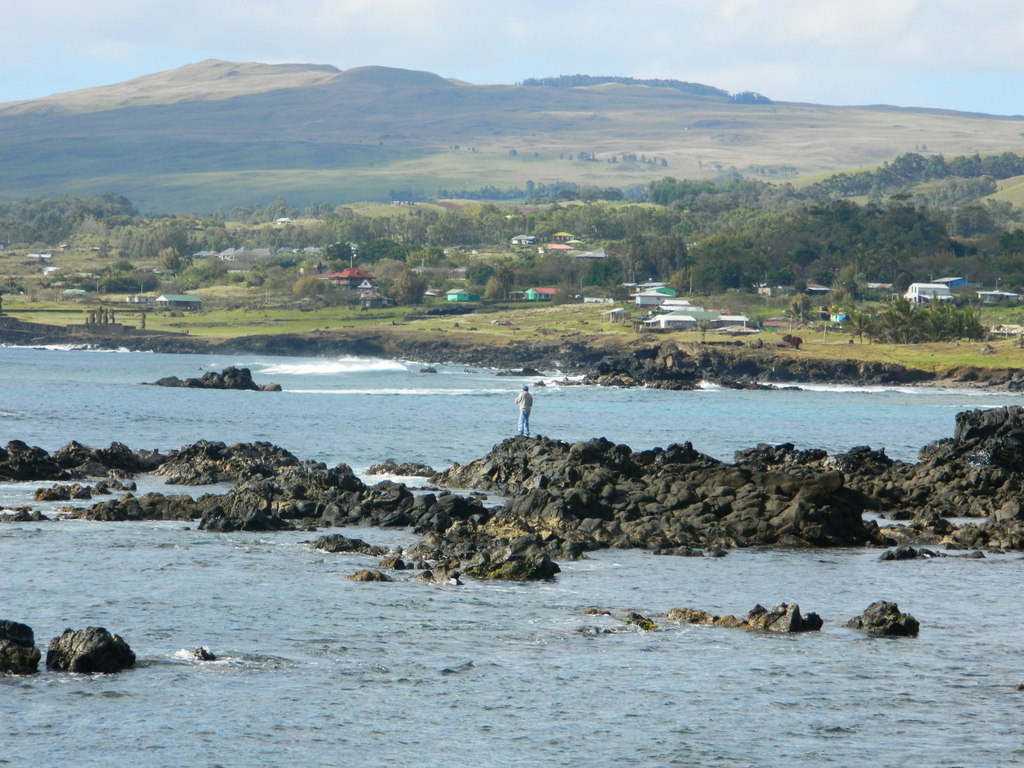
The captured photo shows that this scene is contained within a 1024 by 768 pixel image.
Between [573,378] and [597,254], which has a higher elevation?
[597,254]

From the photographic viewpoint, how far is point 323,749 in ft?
51.0

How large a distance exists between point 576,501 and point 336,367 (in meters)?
84.8

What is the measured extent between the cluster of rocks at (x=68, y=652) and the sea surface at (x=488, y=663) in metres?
0.26

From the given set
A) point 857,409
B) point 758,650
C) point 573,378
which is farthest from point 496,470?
point 573,378

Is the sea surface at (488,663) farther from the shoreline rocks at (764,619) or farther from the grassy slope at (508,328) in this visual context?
the grassy slope at (508,328)

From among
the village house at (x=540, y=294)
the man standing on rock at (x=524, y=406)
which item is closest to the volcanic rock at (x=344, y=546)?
the man standing on rock at (x=524, y=406)

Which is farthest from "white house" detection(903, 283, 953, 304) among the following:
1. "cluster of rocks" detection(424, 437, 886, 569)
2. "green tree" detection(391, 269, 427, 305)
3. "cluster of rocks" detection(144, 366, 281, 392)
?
"cluster of rocks" detection(424, 437, 886, 569)

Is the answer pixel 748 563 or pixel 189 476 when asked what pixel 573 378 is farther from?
pixel 748 563

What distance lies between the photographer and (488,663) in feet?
62.8

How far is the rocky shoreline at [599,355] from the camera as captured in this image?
98.0m

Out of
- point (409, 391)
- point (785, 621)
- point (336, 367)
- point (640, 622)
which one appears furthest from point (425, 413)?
point (785, 621)

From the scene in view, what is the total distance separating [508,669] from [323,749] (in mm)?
3943

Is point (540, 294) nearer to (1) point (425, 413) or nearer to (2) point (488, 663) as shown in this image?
(1) point (425, 413)

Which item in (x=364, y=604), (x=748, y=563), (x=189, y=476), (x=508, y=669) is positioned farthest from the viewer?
(x=189, y=476)
